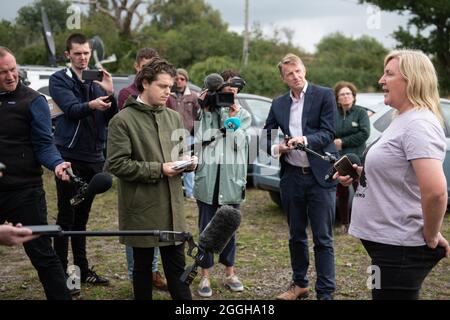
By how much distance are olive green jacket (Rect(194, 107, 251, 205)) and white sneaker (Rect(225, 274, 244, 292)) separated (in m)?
0.73

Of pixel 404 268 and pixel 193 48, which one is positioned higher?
pixel 193 48

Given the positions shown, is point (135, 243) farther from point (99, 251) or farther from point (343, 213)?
point (343, 213)

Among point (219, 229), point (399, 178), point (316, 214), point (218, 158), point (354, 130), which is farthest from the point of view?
point (354, 130)

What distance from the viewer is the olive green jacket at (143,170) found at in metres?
3.99

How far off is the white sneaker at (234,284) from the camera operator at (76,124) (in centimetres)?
146

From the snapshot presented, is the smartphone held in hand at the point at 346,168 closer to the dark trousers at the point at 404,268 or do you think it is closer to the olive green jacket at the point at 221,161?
the dark trousers at the point at 404,268

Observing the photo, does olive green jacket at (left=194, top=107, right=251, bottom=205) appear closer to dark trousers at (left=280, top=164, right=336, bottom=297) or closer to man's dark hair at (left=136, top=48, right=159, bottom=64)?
dark trousers at (left=280, top=164, right=336, bottom=297)

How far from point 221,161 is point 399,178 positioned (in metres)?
2.28

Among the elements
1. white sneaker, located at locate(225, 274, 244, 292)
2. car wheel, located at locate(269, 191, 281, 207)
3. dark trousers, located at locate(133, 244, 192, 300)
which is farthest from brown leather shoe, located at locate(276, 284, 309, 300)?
car wheel, located at locate(269, 191, 281, 207)

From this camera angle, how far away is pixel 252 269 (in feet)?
19.7

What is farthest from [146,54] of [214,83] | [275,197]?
[275,197]

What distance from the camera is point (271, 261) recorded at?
6258mm

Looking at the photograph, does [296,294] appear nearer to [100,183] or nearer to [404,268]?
[404,268]
